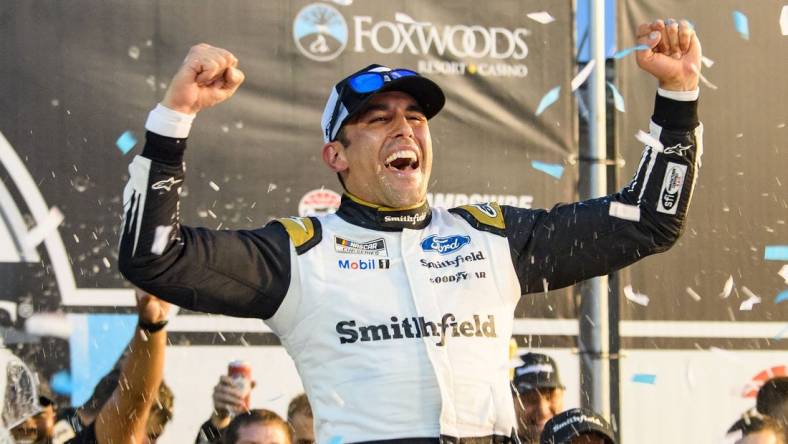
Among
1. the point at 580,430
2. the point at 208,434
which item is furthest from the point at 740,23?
the point at 208,434

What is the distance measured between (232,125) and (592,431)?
2098 mm

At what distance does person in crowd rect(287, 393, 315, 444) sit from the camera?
15.7 feet

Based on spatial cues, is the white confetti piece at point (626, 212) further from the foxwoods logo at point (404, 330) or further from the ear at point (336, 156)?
the ear at point (336, 156)

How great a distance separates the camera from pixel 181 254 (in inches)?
104

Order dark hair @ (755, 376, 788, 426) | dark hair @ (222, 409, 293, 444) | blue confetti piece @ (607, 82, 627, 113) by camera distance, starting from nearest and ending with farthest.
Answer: dark hair @ (222, 409, 293, 444)
dark hair @ (755, 376, 788, 426)
blue confetti piece @ (607, 82, 627, 113)

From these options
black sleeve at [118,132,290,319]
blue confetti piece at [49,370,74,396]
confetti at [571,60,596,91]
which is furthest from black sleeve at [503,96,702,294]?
blue confetti piece at [49,370,74,396]

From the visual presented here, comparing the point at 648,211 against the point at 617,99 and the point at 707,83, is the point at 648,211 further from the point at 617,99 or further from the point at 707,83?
the point at 707,83

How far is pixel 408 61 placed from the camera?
5129 mm

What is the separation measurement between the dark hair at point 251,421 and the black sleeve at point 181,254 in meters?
1.70

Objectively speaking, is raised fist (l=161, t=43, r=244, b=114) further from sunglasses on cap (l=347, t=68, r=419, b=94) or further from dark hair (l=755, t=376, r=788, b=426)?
dark hair (l=755, t=376, r=788, b=426)

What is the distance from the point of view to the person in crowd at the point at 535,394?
4.75 metres

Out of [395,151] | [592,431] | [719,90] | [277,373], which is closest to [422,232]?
[395,151]

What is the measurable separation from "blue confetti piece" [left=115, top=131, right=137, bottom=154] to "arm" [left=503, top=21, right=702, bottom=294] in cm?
235

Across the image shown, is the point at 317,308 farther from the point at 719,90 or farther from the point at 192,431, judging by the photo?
the point at 719,90
